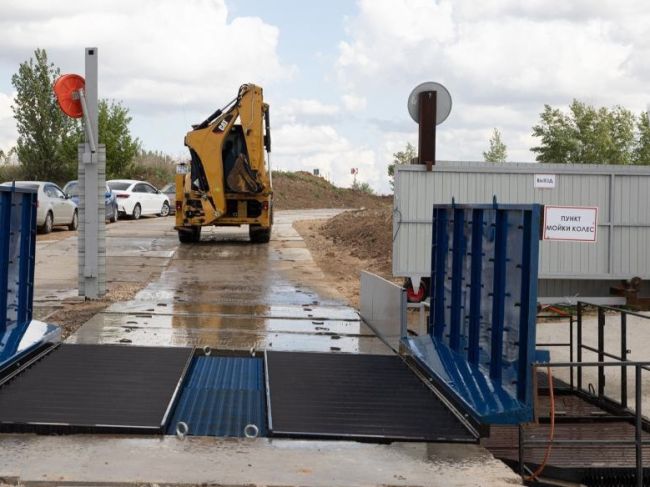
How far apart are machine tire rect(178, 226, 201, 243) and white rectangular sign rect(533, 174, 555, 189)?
11140mm

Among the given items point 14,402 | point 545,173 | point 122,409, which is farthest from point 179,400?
point 545,173

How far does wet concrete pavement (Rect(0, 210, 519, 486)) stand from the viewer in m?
5.30

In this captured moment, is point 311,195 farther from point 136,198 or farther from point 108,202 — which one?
point 108,202

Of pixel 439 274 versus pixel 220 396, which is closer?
pixel 220 396

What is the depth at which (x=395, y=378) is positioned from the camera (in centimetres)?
821

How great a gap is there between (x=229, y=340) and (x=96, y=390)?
10.4ft

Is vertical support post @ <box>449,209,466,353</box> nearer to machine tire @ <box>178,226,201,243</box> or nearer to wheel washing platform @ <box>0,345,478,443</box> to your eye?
wheel washing platform @ <box>0,345,478,443</box>

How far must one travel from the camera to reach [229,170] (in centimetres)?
2212

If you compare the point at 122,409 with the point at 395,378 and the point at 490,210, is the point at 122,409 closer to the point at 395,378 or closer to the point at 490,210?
the point at 395,378

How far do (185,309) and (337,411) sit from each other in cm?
606

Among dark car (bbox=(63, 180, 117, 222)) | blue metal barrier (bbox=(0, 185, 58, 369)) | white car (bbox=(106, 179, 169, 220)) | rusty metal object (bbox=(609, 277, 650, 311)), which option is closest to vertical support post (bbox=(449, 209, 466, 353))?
blue metal barrier (bbox=(0, 185, 58, 369))

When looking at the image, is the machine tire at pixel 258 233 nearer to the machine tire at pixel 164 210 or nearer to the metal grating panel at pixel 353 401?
the machine tire at pixel 164 210

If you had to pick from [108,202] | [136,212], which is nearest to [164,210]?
[136,212]

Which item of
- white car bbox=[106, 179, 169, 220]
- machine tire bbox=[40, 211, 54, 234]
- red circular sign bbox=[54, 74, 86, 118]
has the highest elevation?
red circular sign bbox=[54, 74, 86, 118]
